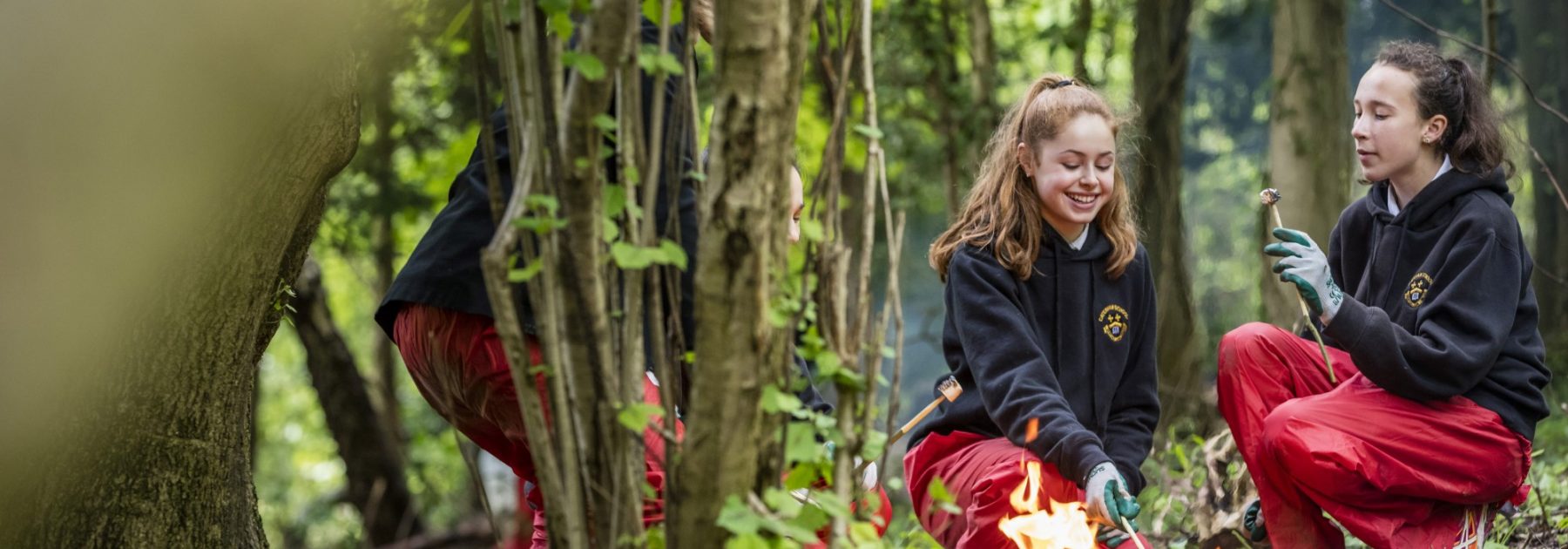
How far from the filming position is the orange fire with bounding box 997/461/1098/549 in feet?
9.90

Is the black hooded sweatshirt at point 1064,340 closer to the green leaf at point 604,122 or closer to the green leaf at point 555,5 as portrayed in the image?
the green leaf at point 604,122

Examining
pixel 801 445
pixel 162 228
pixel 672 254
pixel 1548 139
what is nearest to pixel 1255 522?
pixel 801 445

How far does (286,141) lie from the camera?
289 cm

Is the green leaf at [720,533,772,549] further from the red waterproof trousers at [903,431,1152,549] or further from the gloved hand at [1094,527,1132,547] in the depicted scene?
the gloved hand at [1094,527,1132,547]

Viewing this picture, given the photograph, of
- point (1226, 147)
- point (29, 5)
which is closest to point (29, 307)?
point (29, 5)

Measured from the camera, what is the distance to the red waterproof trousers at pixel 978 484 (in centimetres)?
312

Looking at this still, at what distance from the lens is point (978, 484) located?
316 cm

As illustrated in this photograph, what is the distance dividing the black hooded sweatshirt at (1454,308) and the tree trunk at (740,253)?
1.64 metres

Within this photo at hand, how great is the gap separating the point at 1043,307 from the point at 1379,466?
819mm

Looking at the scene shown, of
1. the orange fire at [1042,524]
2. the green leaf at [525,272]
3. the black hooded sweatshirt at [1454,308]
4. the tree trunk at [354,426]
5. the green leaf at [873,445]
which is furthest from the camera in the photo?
the tree trunk at [354,426]

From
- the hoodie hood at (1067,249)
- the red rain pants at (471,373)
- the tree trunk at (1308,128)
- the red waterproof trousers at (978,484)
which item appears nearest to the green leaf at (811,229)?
the red rain pants at (471,373)

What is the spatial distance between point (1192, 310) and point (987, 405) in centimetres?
475

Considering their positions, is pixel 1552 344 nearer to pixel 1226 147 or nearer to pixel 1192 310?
pixel 1192 310

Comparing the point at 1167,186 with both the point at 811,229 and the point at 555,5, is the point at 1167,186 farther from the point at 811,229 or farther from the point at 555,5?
the point at 555,5
